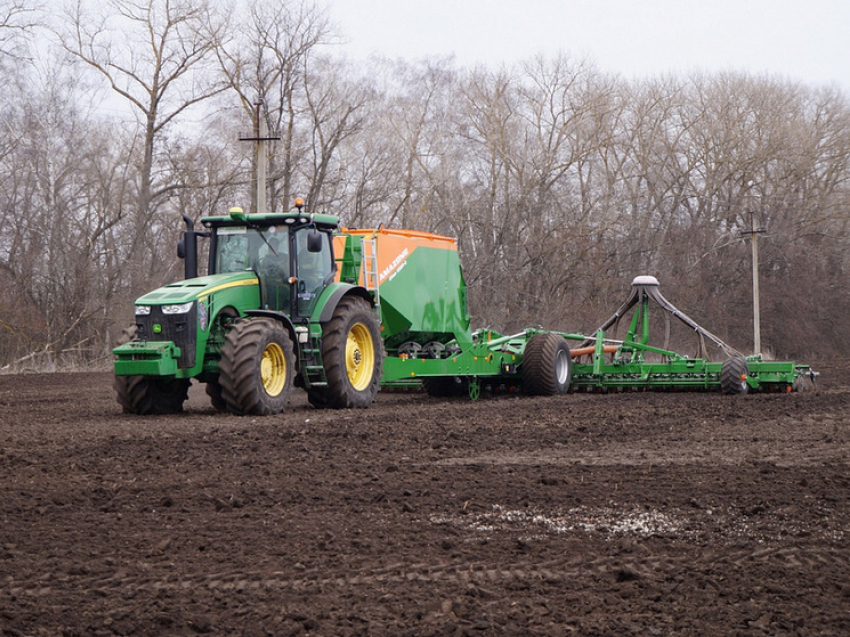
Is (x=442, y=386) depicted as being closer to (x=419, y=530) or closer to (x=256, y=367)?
(x=256, y=367)

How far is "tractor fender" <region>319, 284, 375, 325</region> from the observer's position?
12.6 m

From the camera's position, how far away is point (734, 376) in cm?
1616

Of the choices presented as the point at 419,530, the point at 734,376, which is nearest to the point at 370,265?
the point at 734,376

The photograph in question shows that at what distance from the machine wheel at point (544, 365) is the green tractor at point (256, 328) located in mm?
3686

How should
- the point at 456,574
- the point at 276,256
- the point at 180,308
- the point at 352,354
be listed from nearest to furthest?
the point at 456,574
the point at 180,308
the point at 276,256
the point at 352,354

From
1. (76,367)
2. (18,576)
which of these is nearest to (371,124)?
(76,367)

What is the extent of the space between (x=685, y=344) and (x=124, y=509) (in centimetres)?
3333

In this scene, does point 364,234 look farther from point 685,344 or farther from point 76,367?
point 685,344

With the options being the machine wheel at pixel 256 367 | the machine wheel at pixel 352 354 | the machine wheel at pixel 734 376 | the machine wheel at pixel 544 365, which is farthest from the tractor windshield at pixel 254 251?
the machine wheel at pixel 734 376

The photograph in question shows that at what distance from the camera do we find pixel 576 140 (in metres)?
38.5

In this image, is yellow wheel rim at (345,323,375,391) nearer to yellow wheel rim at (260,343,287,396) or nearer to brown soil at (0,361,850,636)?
yellow wheel rim at (260,343,287,396)

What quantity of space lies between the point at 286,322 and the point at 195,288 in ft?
4.03

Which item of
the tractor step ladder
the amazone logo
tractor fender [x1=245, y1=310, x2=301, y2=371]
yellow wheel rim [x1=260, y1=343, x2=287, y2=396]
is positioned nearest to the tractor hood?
tractor fender [x1=245, y1=310, x2=301, y2=371]

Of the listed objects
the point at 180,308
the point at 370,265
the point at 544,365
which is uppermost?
the point at 370,265
